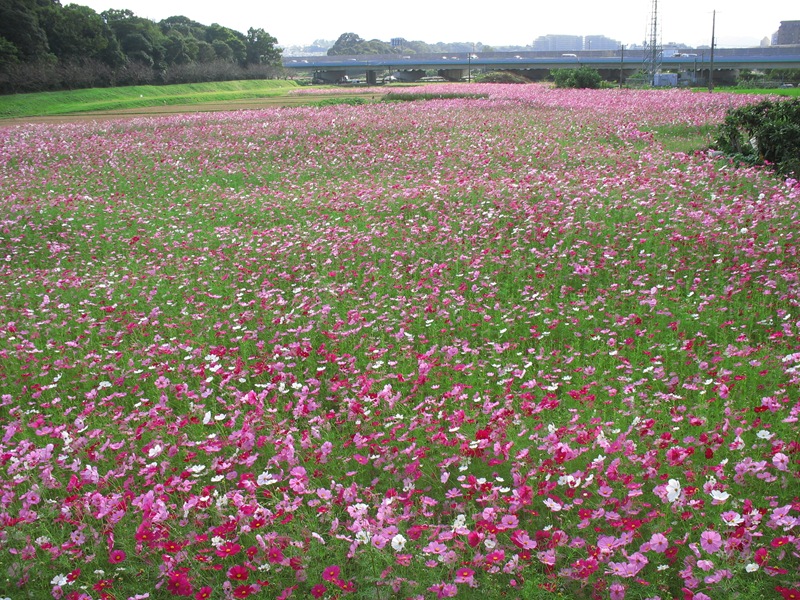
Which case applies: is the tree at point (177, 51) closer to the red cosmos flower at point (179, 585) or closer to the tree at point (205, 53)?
the tree at point (205, 53)

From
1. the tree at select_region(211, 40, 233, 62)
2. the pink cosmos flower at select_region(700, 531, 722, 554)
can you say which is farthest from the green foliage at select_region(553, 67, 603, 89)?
the tree at select_region(211, 40, 233, 62)

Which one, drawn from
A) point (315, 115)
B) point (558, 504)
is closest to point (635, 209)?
point (558, 504)

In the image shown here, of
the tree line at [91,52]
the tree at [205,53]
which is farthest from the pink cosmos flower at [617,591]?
the tree at [205,53]

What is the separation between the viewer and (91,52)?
4972 cm

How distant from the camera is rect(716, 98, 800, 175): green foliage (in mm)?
10062

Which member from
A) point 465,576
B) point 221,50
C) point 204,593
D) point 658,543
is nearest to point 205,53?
point 221,50

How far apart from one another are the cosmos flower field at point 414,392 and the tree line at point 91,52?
3922cm

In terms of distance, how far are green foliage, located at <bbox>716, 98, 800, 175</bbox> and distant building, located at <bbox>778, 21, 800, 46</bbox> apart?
13029 cm

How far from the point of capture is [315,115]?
2536 centimetres

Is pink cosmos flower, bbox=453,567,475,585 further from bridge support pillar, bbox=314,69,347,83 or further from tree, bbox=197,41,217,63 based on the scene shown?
bridge support pillar, bbox=314,69,347,83

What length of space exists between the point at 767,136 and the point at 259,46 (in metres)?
82.8

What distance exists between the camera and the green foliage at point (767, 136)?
1006 cm

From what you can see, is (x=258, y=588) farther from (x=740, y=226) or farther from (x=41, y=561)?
(x=740, y=226)

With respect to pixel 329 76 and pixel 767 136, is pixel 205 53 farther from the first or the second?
pixel 767 136
